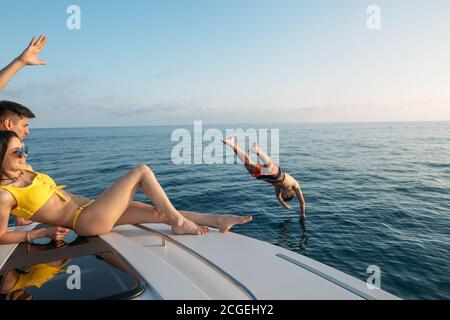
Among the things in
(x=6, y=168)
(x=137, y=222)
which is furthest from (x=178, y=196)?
(x=6, y=168)

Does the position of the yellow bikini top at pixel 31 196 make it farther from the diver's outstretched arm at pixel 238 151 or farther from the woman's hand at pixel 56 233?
the diver's outstretched arm at pixel 238 151

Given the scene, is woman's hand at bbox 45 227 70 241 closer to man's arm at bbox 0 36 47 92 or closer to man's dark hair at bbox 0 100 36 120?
man's dark hair at bbox 0 100 36 120

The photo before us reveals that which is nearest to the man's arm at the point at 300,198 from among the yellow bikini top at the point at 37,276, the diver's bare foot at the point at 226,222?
the diver's bare foot at the point at 226,222

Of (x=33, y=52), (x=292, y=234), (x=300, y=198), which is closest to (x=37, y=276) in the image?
(x=33, y=52)

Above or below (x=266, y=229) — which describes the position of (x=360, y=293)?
above

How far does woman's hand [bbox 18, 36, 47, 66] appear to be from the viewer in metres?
3.73

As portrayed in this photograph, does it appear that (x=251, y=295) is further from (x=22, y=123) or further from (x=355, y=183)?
(x=355, y=183)

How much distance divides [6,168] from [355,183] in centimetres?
1388

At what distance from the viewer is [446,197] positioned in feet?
36.0

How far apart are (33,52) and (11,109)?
925 millimetres

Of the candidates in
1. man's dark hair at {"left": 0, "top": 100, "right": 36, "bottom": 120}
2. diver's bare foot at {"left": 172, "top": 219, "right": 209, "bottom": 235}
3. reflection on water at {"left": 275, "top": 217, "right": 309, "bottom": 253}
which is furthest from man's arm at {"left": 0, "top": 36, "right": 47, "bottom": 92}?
reflection on water at {"left": 275, "top": 217, "right": 309, "bottom": 253}

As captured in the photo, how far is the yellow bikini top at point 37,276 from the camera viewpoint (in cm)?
215
